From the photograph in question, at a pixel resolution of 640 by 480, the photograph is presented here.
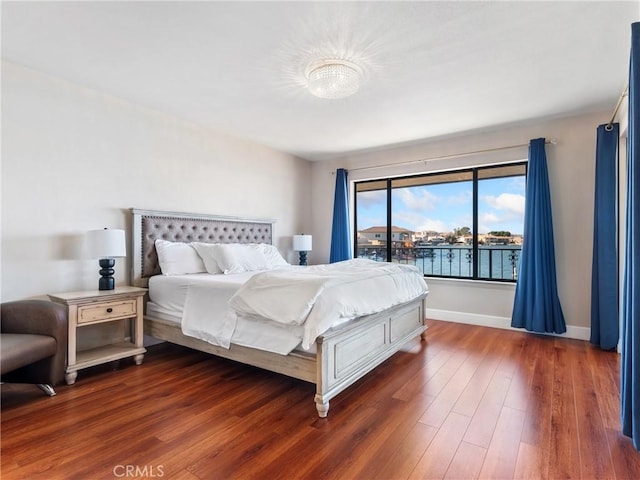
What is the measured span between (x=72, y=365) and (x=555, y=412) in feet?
11.5

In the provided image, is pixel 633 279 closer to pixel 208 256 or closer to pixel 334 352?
pixel 334 352

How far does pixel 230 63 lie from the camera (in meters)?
2.62

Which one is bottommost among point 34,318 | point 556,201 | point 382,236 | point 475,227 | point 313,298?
point 34,318

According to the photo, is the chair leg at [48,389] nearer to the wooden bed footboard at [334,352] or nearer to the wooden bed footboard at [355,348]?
the wooden bed footboard at [334,352]

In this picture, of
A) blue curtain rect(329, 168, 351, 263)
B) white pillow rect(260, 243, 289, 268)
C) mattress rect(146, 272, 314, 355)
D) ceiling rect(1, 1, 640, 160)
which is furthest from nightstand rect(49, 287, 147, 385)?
blue curtain rect(329, 168, 351, 263)

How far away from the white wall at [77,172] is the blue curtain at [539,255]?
3.75 meters

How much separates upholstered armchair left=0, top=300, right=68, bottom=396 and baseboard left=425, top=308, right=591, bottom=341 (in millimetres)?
4198

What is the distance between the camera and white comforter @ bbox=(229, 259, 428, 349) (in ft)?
7.17

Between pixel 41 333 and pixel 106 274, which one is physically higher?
pixel 106 274

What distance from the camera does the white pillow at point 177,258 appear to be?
3.45 metres

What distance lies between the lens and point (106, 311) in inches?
112

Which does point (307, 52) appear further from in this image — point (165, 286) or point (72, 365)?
point (72, 365)

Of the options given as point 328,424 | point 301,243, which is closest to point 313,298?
point 328,424

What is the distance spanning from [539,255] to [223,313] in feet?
11.4
